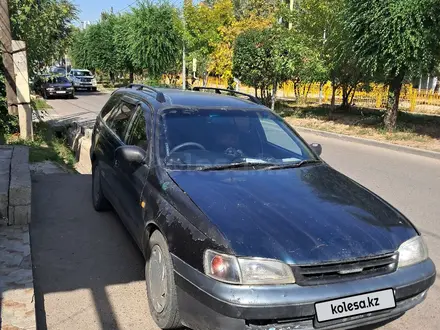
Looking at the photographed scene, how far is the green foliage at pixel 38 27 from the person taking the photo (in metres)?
10.2

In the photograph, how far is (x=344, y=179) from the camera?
3.63 meters

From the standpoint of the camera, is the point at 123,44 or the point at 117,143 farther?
the point at 123,44

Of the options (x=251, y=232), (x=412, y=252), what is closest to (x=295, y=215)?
(x=251, y=232)

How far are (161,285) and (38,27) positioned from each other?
9.76m

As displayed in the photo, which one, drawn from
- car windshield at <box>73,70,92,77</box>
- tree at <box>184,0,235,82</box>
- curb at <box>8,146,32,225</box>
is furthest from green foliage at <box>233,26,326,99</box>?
car windshield at <box>73,70,92,77</box>

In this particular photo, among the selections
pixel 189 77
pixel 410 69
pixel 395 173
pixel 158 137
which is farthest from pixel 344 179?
pixel 189 77

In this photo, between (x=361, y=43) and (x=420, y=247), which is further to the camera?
(x=361, y=43)

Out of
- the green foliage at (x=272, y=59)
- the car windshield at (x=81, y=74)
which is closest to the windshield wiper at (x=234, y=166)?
the green foliage at (x=272, y=59)

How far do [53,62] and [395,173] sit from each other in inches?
375

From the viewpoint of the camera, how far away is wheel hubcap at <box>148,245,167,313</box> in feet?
9.62

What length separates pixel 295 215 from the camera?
108 inches

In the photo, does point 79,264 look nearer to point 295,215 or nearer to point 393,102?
point 295,215

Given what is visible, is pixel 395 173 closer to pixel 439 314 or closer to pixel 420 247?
pixel 439 314

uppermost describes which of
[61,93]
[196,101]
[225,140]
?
[196,101]
